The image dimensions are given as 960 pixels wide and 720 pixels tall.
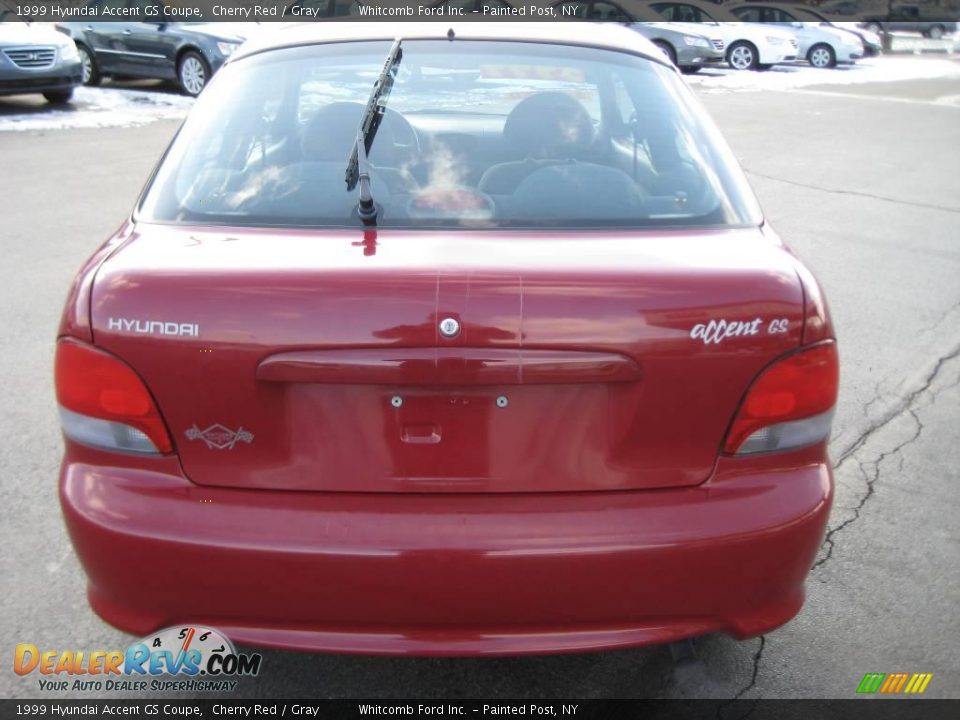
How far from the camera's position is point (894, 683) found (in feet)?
8.82

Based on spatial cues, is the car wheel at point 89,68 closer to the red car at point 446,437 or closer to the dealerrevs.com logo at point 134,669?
the dealerrevs.com logo at point 134,669

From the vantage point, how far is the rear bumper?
204 centimetres

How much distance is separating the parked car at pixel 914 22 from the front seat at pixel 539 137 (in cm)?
4876

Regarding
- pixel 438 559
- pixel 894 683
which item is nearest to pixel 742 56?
pixel 894 683

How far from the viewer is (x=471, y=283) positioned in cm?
202

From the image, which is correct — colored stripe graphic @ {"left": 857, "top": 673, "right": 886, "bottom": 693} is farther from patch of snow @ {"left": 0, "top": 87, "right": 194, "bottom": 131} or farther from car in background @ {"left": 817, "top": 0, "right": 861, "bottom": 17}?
car in background @ {"left": 817, "top": 0, "right": 861, "bottom": 17}

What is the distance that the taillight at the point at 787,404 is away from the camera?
2.13 meters

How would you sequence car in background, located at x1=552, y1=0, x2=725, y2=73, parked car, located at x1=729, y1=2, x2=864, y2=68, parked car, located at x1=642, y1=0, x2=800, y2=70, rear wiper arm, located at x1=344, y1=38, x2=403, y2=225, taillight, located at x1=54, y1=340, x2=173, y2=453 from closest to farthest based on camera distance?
taillight, located at x1=54, y1=340, x2=173, y2=453
rear wiper arm, located at x1=344, y1=38, x2=403, y2=225
car in background, located at x1=552, y1=0, x2=725, y2=73
parked car, located at x1=642, y1=0, x2=800, y2=70
parked car, located at x1=729, y1=2, x2=864, y2=68

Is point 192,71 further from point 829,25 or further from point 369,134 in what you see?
point 829,25

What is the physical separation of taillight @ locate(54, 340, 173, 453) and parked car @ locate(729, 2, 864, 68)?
28471 millimetres

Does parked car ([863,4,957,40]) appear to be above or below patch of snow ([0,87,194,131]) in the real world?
below

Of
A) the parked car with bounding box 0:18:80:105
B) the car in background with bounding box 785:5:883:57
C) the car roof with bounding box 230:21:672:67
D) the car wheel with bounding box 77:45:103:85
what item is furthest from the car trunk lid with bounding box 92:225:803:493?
the car in background with bounding box 785:5:883:57

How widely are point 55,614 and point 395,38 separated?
2.06 meters

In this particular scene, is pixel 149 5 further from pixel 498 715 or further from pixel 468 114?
pixel 498 715
